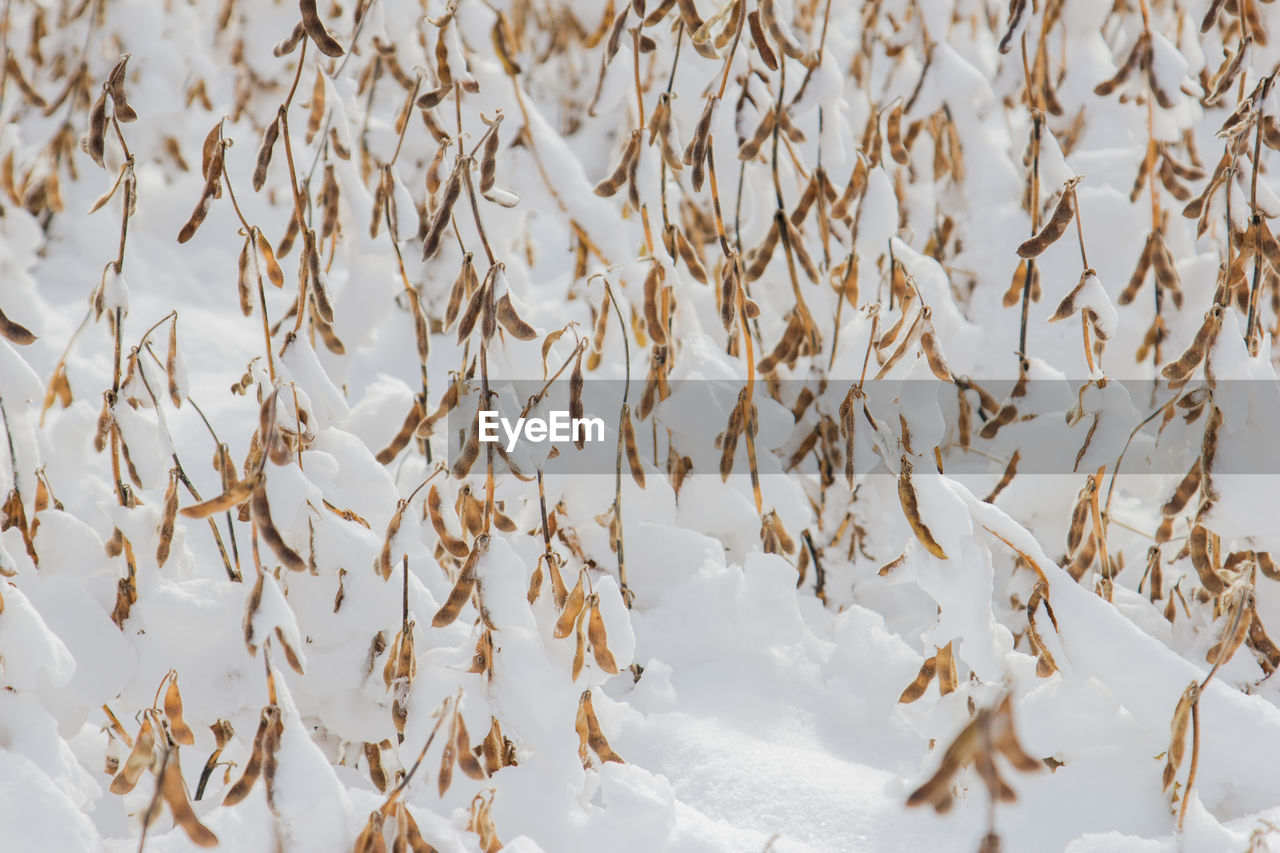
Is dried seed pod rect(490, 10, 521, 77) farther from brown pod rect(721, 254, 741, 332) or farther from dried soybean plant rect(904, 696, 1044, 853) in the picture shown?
dried soybean plant rect(904, 696, 1044, 853)

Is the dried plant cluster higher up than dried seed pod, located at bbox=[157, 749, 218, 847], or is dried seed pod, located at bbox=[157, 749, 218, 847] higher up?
the dried plant cluster

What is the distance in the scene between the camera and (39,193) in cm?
215

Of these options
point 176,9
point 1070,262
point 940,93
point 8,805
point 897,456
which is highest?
point 176,9

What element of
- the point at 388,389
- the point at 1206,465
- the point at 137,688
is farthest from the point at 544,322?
the point at 1206,465

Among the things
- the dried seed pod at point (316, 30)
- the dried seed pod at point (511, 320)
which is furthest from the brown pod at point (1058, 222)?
the dried seed pod at point (316, 30)

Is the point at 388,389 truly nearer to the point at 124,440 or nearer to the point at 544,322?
the point at 544,322

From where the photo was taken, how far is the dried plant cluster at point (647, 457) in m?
0.92

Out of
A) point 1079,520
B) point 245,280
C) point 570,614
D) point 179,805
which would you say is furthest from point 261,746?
point 1079,520

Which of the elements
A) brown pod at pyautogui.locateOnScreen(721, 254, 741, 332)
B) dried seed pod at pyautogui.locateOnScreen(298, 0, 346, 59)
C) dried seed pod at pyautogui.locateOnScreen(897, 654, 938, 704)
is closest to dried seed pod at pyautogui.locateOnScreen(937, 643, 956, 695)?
dried seed pod at pyautogui.locateOnScreen(897, 654, 938, 704)

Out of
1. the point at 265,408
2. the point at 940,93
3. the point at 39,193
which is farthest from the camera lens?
the point at 39,193

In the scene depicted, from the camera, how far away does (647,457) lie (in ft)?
4.55

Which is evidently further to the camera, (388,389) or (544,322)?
(544,322)

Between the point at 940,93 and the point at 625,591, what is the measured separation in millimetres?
833

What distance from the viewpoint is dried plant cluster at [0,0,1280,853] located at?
0.92 metres
